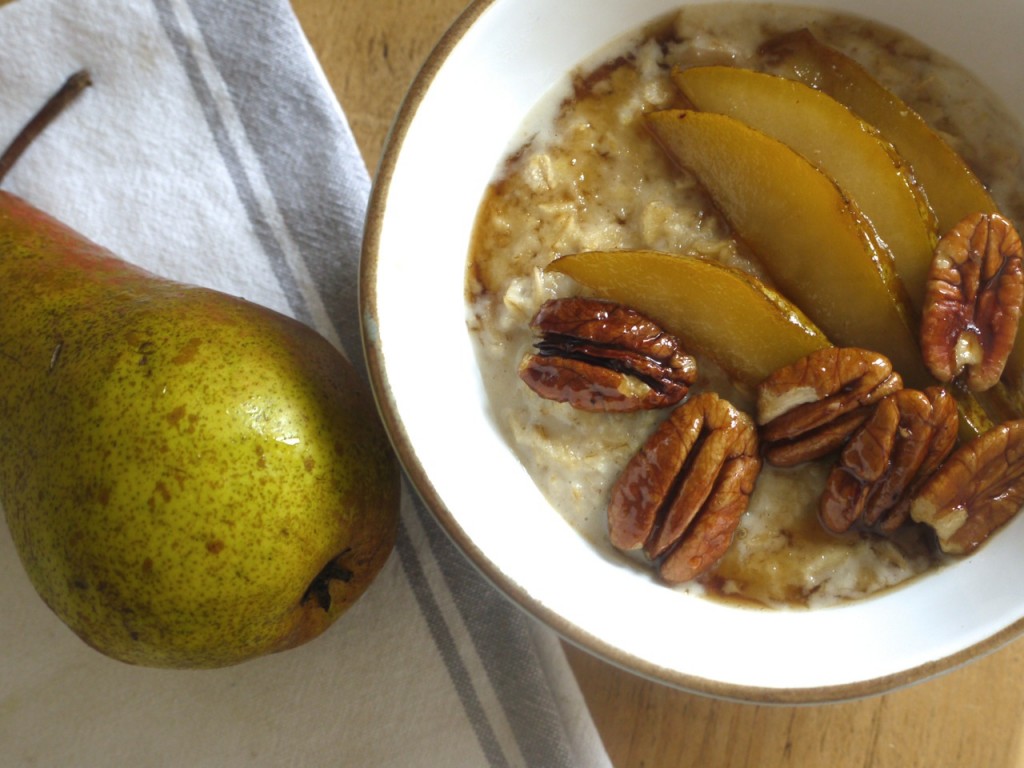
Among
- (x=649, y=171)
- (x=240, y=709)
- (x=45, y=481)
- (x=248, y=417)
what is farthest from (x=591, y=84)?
(x=240, y=709)

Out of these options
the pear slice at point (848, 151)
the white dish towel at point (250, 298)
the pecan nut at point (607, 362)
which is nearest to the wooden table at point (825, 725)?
the white dish towel at point (250, 298)

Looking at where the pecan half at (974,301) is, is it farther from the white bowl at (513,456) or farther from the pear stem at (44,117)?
the pear stem at (44,117)

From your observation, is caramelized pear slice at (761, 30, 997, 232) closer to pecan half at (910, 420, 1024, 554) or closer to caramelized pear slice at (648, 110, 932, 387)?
caramelized pear slice at (648, 110, 932, 387)

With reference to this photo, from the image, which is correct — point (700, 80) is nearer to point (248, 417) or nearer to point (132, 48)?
point (248, 417)

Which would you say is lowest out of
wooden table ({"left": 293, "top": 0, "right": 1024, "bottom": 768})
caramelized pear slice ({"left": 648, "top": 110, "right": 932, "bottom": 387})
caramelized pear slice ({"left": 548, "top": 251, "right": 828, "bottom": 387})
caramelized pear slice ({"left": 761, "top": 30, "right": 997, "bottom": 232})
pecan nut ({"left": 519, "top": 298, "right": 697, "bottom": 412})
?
wooden table ({"left": 293, "top": 0, "right": 1024, "bottom": 768})

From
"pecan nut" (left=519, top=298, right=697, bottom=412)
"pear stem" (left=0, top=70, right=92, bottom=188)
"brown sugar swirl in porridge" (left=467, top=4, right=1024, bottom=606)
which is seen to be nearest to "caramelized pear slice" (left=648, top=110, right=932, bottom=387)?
"brown sugar swirl in porridge" (left=467, top=4, right=1024, bottom=606)

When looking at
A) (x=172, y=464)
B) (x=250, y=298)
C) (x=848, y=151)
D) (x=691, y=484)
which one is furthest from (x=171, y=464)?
(x=848, y=151)
